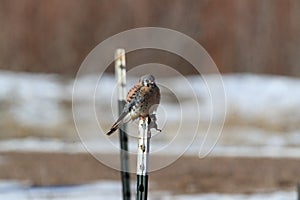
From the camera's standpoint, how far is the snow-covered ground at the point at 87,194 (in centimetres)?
921

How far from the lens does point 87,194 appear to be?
939cm

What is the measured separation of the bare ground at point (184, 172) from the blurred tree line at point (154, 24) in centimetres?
699

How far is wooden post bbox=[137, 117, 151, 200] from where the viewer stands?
402cm

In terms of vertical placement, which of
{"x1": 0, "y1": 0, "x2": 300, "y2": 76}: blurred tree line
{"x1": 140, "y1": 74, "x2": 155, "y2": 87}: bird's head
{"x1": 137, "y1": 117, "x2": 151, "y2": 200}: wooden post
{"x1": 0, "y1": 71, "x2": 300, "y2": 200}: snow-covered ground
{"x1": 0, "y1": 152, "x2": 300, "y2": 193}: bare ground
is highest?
{"x1": 0, "y1": 0, "x2": 300, "y2": 76}: blurred tree line

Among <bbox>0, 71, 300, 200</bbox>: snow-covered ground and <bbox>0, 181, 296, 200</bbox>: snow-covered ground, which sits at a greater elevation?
<bbox>0, 71, 300, 200</bbox>: snow-covered ground

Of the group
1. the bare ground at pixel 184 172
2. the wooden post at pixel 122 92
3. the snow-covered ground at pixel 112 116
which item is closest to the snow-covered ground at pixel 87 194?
the snow-covered ground at pixel 112 116

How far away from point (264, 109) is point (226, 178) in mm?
6755

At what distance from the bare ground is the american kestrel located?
593 cm

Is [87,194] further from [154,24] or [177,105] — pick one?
[154,24]

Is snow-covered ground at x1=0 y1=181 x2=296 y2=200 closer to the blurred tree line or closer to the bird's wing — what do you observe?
the bird's wing

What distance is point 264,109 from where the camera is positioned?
57.9ft

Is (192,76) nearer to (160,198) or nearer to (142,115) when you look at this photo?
(160,198)

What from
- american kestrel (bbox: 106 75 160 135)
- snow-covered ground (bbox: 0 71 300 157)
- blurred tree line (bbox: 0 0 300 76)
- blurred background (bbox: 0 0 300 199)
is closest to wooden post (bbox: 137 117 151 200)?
american kestrel (bbox: 106 75 160 135)

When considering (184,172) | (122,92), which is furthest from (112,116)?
(122,92)
